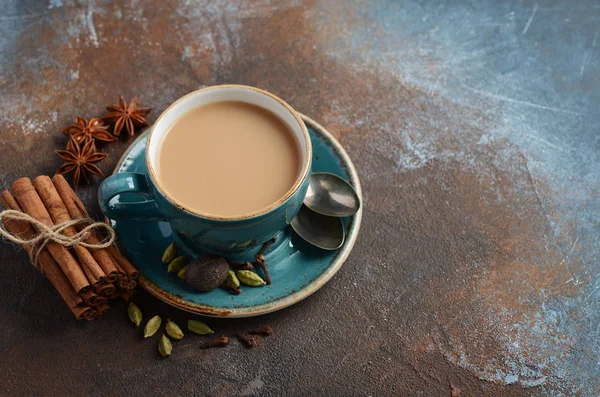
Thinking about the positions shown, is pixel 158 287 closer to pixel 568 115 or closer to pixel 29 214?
pixel 29 214

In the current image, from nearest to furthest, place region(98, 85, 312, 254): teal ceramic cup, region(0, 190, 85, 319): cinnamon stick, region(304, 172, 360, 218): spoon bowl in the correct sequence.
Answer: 1. region(98, 85, 312, 254): teal ceramic cup
2. region(0, 190, 85, 319): cinnamon stick
3. region(304, 172, 360, 218): spoon bowl

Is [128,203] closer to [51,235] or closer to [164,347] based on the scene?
[51,235]

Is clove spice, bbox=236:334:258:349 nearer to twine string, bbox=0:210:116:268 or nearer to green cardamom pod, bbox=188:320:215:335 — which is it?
green cardamom pod, bbox=188:320:215:335

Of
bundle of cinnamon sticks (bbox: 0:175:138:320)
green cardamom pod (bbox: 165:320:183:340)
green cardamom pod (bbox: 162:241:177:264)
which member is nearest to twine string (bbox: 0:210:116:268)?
bundle of cinnamon sticks (bbox: 0:175:138:320)

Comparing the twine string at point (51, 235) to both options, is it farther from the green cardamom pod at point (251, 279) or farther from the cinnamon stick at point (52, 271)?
the green cardamom pod at point (251, 279)

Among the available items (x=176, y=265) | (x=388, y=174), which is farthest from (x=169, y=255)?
(x=388, y=174)
